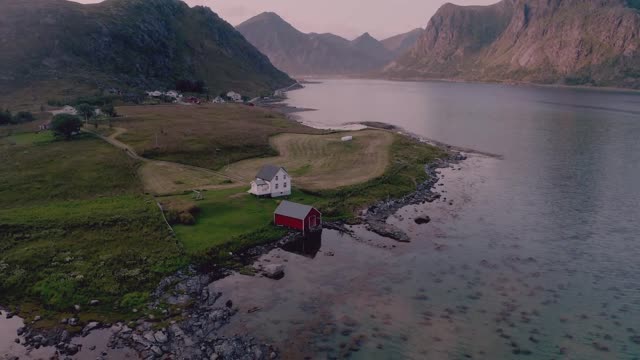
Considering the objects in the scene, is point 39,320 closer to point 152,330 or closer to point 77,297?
point 77,297

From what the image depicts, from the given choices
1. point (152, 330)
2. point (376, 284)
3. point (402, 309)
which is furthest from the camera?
point (376, 284)

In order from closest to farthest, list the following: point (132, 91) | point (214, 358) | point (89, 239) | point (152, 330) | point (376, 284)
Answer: point (214, 358) < point (152, 330) < point (376, 284) < point (89, 239) < point (132, 91)

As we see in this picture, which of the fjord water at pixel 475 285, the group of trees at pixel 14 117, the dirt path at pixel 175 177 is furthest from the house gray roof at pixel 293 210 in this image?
the group of trees at pixel 14 117

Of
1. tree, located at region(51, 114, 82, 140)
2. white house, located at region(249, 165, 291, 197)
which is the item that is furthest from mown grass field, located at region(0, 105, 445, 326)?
tree, located at region(51, 114, 82, 140)

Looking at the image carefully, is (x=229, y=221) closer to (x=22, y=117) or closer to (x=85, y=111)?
(x=85, y=111)

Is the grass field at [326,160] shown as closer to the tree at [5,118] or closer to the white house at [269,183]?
the white house at [269,183]

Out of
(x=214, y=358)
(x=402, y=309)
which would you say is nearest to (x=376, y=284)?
(x=402, y=309)

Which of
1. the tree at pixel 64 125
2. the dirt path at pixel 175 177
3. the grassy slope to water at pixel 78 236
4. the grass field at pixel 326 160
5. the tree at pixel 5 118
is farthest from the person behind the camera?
the tree at pixel 5 118

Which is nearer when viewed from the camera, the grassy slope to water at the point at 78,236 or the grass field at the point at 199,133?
the grassy slope to water at the point at 78,236
